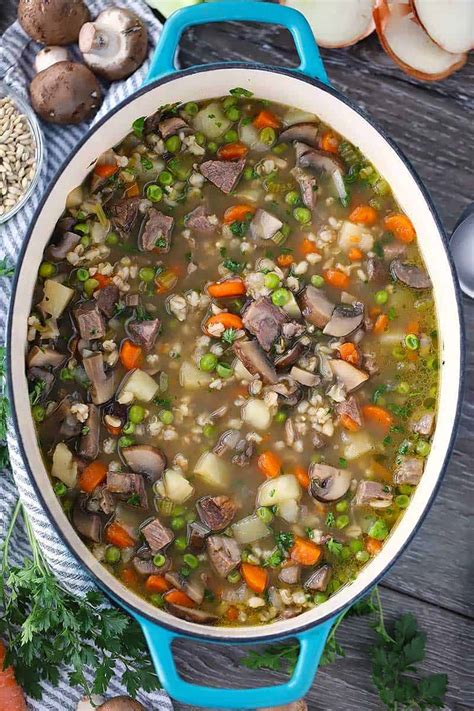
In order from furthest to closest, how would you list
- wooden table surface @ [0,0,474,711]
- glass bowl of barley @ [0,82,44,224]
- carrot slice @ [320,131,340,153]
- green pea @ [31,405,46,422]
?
wooden table surface @ [0,0,474,711] < glass bowl of barley @ [0,82,44,224] < carrot slice @ [320,131,340,153] < green pea @ [31,405,46,422]

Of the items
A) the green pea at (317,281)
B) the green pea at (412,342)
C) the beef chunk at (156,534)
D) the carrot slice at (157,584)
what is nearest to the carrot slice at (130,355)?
the beef chunk at (156,534)

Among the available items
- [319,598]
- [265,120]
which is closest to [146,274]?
[265,120]

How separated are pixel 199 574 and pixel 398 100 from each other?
2.22m

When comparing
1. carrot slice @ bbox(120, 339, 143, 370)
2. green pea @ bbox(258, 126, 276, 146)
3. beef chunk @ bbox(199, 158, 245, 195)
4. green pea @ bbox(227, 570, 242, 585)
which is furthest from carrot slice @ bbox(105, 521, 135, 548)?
green pea @ bbox(258, 126, 276, 146)

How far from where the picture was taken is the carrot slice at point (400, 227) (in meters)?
3.64

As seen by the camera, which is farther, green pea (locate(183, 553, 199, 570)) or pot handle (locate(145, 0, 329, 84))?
green pea (locate(183, 553, 199, 570))

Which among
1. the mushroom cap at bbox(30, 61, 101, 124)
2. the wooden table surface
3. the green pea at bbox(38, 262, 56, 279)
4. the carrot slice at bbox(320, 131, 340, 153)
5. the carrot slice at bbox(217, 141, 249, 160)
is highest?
the mushroom cap at bbox(30, 61, 101, 124)

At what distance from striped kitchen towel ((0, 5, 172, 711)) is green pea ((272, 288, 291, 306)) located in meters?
1.08

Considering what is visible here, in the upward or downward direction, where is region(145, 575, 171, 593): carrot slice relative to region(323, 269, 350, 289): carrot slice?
downward

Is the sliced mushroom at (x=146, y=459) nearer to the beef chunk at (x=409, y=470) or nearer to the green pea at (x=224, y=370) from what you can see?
the green pea at (x=224, y=370)

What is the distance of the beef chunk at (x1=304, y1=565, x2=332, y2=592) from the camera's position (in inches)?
141

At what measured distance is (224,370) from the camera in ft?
11.7

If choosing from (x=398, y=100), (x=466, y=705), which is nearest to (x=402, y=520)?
(x=466, y=705)

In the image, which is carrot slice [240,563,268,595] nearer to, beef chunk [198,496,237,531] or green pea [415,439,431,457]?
beef chunk [198,496,237,531]
